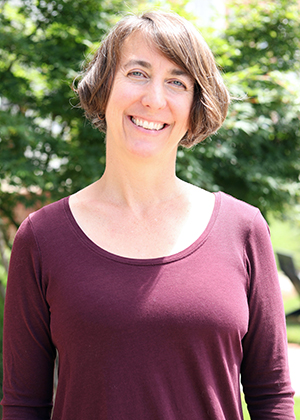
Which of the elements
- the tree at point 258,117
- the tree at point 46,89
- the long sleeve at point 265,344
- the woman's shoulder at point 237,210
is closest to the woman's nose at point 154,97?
the woman's shoulder at point 237,210

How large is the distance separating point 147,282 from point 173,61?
68 centimetres

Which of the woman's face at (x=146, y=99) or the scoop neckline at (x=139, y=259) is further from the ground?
the woman's face at (x=146, y=99)

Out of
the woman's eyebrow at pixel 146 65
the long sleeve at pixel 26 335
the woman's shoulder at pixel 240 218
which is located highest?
the woman's eyebrow at pixel 146 65

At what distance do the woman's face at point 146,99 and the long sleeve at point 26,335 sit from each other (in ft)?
1.45

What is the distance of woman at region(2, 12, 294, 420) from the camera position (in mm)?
1368

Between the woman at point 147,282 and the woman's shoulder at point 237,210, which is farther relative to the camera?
the woman's shoulder at point 237,210

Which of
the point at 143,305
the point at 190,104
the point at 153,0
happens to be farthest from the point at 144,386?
the point at 153,0

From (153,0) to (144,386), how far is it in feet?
10.3

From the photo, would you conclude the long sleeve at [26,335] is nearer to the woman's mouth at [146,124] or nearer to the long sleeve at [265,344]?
the woman's mouth at [146,124]

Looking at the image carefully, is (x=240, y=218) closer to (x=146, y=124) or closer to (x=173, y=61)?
(x=146, y=124)

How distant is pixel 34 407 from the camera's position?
58.7 inches

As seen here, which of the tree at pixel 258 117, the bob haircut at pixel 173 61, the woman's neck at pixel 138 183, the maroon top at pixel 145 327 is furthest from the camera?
the tree at pixel 258 117

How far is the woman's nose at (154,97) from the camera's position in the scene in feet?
4.75

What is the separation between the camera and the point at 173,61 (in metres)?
1.47
